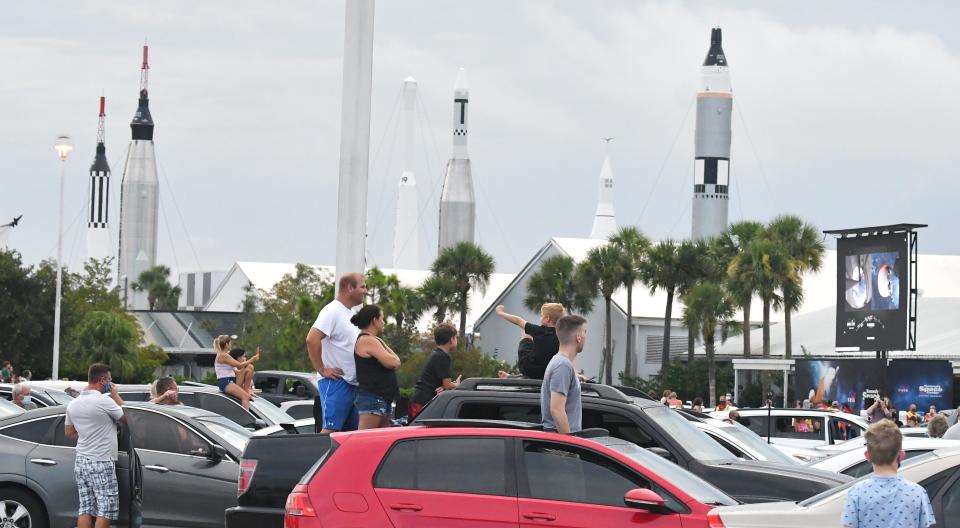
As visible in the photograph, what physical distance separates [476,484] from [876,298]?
1698 inches

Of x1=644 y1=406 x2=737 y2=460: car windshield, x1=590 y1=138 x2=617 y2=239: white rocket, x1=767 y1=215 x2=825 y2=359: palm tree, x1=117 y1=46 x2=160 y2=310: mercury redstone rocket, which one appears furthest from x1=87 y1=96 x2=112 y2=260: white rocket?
x1=644 y1=406 x2=737 y2=460: car windshield

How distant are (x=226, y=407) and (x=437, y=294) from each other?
200 feet

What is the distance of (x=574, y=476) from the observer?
30.8ft

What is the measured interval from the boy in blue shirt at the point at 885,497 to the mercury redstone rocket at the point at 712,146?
108987 millimetres

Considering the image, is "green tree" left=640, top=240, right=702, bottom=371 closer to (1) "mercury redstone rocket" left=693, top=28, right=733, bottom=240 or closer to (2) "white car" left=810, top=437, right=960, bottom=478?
(1) "mercury redstone rocket" left=693, top=28, right=733, bottom=240

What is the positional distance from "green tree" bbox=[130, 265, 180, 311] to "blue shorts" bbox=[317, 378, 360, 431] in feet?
470

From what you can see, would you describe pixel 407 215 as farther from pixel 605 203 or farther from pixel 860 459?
pixel 860 459

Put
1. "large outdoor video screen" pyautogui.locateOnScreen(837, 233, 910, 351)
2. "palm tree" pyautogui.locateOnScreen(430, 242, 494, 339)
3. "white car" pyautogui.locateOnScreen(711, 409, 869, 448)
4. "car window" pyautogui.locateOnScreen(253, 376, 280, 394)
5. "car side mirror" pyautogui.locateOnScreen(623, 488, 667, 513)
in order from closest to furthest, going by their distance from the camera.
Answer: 1. "car side mirror" pyautogui.locateOnScreen(623, 488, 667, 513)
2. "white car" pyautogui.locateOnScreen(711, 409, 869, 448)
3. "car window" pyautogui.locateOnScreen(253, 376, 280, 394)
4. "large outdoor video screen" pyautogui.locateOnScreen(837, 233, 910, 351)
5. "palm tree" pyautogui.locateOnScreen(430, 242, 494, 339)

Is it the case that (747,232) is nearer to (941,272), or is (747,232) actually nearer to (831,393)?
(831,393)

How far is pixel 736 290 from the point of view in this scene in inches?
2657

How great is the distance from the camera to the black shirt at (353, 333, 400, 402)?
12.5 meters

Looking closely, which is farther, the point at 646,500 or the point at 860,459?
the point at 860,459

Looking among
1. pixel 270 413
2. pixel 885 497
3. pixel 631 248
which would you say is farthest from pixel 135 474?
pixel 631 248

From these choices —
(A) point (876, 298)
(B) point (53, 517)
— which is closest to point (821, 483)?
(B) point (53, 517)
